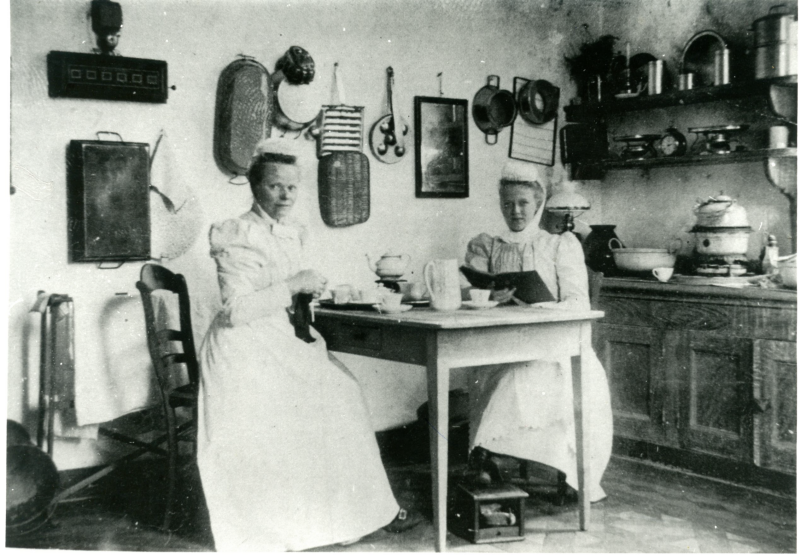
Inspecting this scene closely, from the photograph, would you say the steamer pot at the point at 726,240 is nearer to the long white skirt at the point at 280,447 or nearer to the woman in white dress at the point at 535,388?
the woman in white dress at the point at 535,388

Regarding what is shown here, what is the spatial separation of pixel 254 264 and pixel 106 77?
999mm

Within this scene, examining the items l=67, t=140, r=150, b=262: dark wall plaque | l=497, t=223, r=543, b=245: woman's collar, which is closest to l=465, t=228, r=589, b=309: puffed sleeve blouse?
l=497, t=223, r=543, b=245: woman's collar

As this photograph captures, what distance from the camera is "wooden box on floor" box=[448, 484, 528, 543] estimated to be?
9.81 ft

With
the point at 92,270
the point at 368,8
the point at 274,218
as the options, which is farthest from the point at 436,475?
the point at 368,8

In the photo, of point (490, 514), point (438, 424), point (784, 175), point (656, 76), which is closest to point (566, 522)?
point (490, 514)

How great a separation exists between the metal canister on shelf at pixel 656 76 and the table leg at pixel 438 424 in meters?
2.41

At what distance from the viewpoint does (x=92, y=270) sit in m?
3.39

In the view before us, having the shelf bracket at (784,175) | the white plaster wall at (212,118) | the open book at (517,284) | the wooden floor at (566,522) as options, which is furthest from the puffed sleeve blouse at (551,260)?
the shelf bracket at (784,175)

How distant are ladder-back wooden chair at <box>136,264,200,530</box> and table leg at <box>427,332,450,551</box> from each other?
0.90 meters

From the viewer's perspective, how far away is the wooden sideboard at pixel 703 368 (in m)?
3.59

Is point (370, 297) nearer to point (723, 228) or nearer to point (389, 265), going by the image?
point (389, 265)

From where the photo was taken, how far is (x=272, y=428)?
292 centimetres

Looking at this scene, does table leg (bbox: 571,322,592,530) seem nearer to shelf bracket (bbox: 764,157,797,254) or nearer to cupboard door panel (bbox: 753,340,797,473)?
cupboard door panel (bbox: 753,340,797,473)

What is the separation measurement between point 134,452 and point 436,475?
49.4 inches
